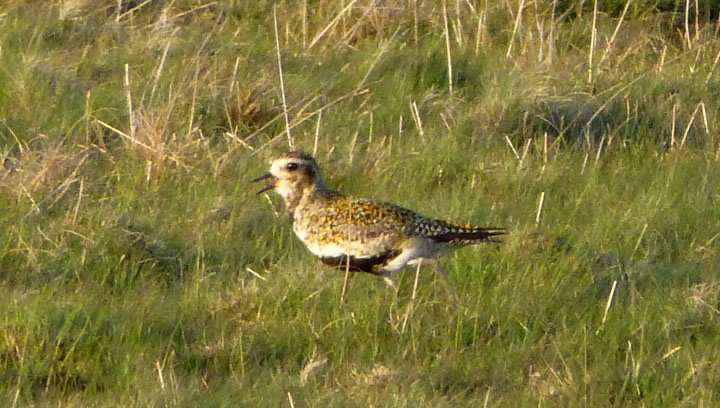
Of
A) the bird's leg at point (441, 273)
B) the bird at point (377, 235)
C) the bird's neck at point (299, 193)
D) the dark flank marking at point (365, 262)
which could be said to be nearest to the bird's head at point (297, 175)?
the bird's neck at point (299, 193)

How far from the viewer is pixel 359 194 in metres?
7.02

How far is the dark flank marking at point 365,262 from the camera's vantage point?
570cm

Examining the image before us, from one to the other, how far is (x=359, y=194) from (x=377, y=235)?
131 cm

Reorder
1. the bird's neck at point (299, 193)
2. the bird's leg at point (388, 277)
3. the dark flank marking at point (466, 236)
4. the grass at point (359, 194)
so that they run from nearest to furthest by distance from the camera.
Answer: the grass at point (359, 194), the dark flank marking at point (466, 236), the bird's leg at point (388, 277), the bird's neck at point (299, 193)

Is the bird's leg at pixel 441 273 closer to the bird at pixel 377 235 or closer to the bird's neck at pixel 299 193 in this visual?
the bird at pixel 377 235

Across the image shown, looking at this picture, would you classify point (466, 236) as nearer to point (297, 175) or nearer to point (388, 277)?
point (388, 277)

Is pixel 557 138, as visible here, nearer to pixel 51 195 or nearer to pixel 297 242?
pixel 297 242

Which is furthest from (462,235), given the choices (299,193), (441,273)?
(299,193)

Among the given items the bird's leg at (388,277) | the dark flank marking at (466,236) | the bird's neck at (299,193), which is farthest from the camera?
the bird's neck at (299,193)

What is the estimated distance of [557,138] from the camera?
760 cm

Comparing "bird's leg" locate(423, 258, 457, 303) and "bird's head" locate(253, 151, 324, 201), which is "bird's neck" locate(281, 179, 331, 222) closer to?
"bird's head" locate(253, 151, 324, 201)

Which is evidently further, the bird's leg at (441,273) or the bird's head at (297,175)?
the bird's head at (297,175)

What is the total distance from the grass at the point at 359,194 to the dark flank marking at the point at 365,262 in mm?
127

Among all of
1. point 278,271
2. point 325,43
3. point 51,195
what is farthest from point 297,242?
point 325,43
